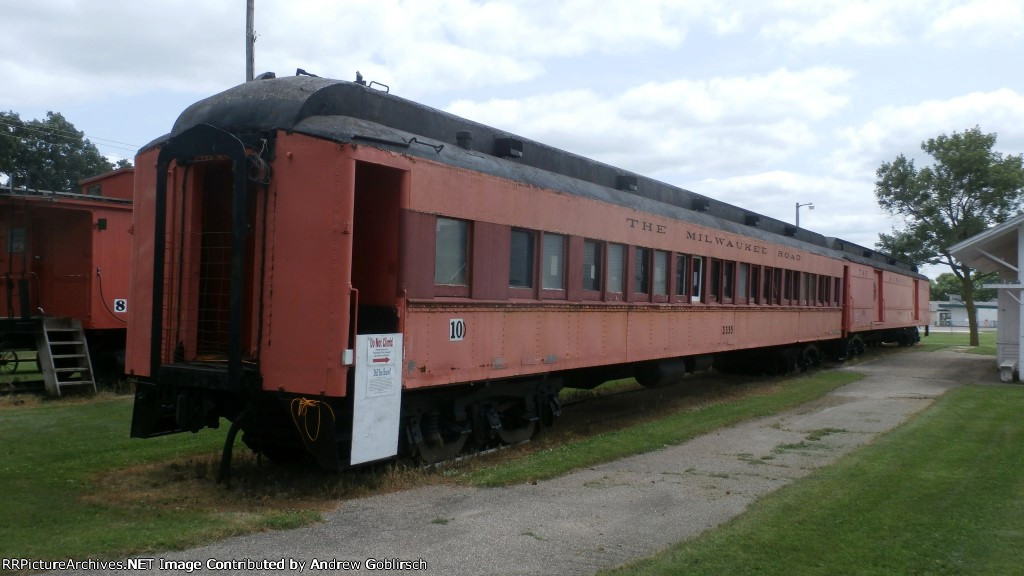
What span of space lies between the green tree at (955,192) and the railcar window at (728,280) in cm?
1568

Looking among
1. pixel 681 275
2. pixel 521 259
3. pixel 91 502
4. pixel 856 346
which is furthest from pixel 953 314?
pixel 91 502

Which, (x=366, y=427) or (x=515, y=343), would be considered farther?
(x=515, y=343)

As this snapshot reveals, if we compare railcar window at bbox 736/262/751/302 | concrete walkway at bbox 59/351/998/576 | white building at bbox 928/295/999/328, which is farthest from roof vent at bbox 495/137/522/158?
white building at bbox 928/295/999/328

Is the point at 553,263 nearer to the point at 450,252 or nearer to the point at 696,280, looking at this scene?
the point at 450,252

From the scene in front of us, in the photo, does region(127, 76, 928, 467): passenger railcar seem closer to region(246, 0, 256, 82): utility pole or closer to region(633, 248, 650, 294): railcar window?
region(633, 248, 650, 294): railcar window

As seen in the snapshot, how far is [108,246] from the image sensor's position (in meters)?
14.1

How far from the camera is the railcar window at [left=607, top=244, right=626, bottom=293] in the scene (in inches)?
421

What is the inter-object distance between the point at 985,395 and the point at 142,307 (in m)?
14.0

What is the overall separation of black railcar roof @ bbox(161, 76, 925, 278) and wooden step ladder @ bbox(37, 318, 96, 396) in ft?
23.1

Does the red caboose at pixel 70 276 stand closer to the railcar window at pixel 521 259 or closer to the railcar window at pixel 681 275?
the railcar window at pixel 521 259

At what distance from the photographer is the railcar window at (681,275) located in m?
12.6

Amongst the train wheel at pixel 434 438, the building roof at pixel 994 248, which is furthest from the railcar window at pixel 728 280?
the train wheel at pixel 434 438

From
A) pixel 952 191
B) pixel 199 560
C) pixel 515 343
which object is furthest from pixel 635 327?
pixel 952 191

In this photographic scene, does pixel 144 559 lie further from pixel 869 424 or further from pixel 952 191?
pixel 952 191
